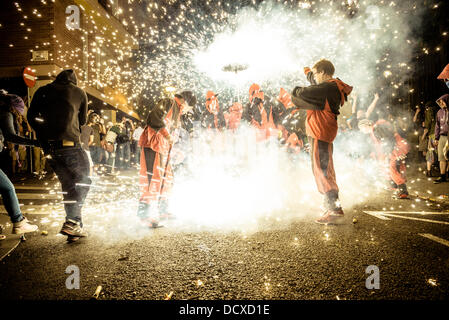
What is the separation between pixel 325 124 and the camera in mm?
3717

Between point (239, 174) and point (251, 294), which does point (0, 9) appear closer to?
point (239, 174)

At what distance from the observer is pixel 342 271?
2088 millimetres

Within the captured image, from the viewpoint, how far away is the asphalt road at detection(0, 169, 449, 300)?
181 centimetres

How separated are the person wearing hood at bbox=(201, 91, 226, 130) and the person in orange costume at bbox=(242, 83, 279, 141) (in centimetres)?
181

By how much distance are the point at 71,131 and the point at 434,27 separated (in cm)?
1582

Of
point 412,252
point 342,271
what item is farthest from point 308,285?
point 412,252

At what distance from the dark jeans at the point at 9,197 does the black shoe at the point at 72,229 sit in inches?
28.2

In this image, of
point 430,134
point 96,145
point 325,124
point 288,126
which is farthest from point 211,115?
point 325,124

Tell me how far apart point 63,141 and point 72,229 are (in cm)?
108

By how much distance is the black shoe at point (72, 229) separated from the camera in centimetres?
294

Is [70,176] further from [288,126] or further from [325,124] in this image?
[288,126]

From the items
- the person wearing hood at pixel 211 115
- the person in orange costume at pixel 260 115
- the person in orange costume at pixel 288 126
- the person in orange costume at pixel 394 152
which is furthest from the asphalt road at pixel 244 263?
the person wearing hood at pixel 211 115

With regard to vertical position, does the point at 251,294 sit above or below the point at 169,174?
below

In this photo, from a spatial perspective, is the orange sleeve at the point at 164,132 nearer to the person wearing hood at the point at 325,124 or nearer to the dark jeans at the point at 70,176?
the dark jeans at the point at 70,176
